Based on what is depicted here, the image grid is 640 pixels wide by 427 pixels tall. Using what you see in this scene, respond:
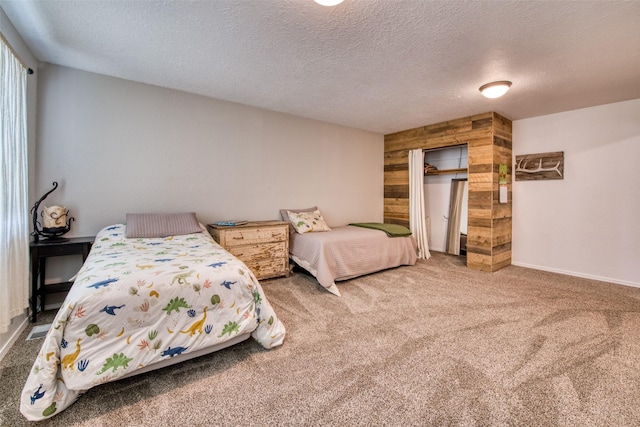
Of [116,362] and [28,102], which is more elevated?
[28,102]

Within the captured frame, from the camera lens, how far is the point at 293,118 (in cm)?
416

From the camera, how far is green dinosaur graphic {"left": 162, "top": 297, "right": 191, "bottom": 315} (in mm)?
1580

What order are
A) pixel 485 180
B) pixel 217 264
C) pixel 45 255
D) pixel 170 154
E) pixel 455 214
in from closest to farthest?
pixel 217 264 < pixel 45 255 < pixel 170 154 < pixel 485 180 < pixel 455 214

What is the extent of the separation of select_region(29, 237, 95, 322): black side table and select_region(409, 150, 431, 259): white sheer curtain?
4430mm

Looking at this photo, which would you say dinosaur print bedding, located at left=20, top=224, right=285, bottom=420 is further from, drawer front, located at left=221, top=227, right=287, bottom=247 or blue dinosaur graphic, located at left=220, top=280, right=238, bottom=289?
drawer front, located at left=221, top=227, right=287, bottom=247

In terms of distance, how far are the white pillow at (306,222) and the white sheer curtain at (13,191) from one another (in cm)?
260

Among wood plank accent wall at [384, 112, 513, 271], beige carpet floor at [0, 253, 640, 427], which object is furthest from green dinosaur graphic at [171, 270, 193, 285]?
wood plank accent wall at [384, 112, 513, 271]

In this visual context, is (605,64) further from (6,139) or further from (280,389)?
(6,139)

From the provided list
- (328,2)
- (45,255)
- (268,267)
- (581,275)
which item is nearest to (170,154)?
(45,255)

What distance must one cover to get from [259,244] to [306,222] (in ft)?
2.61

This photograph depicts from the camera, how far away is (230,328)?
1.77m

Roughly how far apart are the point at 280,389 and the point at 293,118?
359cm

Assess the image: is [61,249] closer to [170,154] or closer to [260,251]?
[170,154]

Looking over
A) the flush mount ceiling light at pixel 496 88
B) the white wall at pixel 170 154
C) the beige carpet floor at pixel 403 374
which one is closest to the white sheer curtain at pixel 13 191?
the beige carpet floor at pixel 403 374
